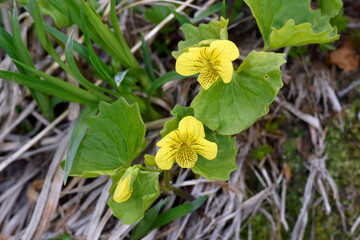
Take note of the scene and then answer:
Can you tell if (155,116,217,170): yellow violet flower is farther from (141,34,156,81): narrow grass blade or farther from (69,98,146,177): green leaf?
(141,34,156,81): narrow grass blade

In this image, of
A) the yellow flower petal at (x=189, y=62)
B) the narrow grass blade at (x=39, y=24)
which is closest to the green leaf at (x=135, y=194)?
the yellow flower petal at (x=189, y=62)

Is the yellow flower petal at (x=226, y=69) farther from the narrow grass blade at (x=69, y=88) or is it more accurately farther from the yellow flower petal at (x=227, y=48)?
the narrow grass blade at (x=69, y=88)

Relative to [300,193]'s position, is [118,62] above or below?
above

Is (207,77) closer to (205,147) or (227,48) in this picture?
(227,48)

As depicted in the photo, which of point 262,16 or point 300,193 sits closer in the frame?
point 262,16

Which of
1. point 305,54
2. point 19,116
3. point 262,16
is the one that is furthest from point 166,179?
point 305,54

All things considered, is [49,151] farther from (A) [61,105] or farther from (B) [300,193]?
(B) [300,193]

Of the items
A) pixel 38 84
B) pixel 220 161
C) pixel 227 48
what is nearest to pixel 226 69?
pixel 227 48

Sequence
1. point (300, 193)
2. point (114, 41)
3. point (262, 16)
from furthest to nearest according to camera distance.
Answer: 1. point (300, 193)
2. point (114, 41)
3. point (262, 16)
